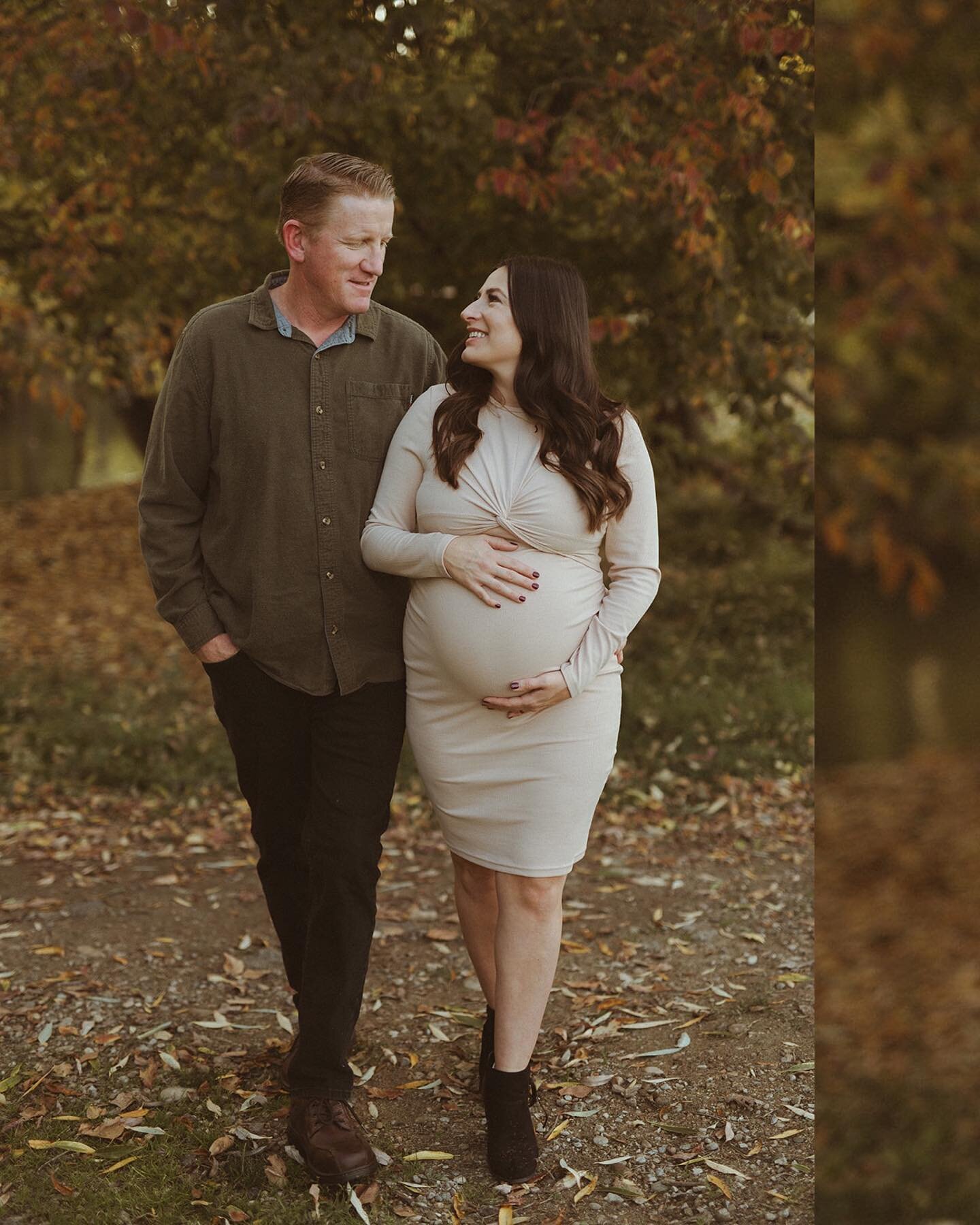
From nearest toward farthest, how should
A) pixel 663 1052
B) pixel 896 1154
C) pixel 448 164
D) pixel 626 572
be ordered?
pixel 896 1154, pixel 626 572, pixel 663 1052, pixel 448 164

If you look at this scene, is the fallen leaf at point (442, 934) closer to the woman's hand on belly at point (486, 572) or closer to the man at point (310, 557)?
the man at point (310, 557)

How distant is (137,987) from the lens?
12.4 ft

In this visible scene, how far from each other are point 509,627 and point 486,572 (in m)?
0.13

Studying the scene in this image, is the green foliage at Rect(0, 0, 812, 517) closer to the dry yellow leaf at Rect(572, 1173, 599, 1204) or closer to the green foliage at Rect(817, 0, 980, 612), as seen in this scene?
the dry yellow leaf at Rect(572, 1173, 599, 1204)

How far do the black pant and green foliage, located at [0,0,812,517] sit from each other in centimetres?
262

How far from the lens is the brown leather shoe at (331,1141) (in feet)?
8.90

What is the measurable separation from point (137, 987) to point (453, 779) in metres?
1.68

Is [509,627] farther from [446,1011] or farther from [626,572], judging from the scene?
[446,1011]

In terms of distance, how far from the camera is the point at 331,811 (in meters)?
2.75

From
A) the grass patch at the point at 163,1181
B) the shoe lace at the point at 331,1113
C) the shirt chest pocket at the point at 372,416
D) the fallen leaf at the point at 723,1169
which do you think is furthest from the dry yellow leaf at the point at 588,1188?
the shirt chest pocket at the point at 372,416

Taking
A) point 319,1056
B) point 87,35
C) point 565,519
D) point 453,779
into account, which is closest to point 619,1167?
point 319,1056

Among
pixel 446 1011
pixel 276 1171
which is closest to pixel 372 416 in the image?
pixel 276 1171

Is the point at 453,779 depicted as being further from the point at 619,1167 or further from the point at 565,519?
the point at 619,1167

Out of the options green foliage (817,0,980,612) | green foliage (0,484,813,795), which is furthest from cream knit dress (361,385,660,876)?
green foliage (0,484,813,795)
